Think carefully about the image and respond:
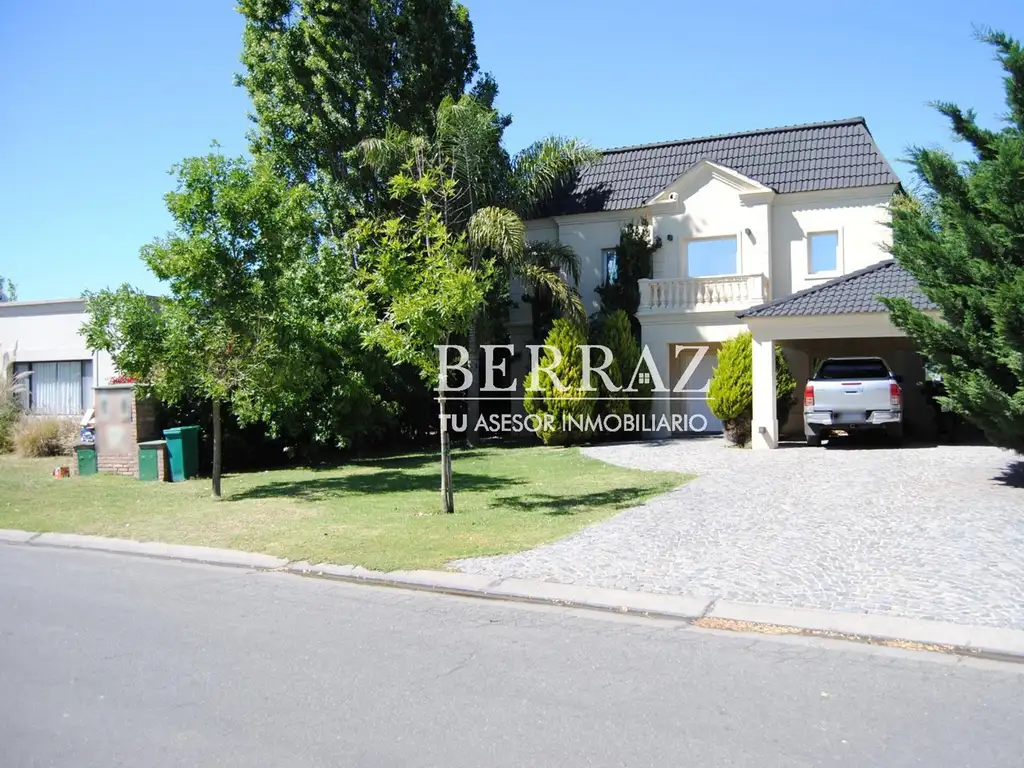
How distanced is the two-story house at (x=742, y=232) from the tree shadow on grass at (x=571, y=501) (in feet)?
29.5

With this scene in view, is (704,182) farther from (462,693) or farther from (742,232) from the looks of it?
(462,693)

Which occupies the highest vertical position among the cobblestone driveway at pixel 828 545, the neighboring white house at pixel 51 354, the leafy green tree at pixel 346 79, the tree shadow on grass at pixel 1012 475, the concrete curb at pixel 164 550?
the leafy green tree at pixel 346 79

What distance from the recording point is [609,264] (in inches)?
985

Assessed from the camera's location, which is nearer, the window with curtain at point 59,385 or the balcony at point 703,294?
the balcony at point 703,294

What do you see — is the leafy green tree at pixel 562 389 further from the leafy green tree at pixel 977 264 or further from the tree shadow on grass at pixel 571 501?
the leafy green tree at pixel 977 264

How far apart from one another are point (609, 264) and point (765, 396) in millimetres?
7910

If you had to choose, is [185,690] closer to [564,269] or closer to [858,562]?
[858,562]

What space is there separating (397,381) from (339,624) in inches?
602

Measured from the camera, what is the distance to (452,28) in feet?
80.3

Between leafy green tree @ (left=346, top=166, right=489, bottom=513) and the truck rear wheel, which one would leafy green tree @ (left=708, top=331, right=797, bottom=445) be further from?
leafy green tree @ (left=346, top=166, right=489, bottom=513)

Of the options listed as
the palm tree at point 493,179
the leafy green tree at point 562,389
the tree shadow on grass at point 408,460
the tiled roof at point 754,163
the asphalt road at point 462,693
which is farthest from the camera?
the tiled roof at point 754,163

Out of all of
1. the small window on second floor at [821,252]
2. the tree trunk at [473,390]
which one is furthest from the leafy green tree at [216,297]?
the small window on second floor at [821,252]

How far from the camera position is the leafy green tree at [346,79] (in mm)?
23234

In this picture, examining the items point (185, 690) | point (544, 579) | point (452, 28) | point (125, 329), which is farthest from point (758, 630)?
point (452, 28)
